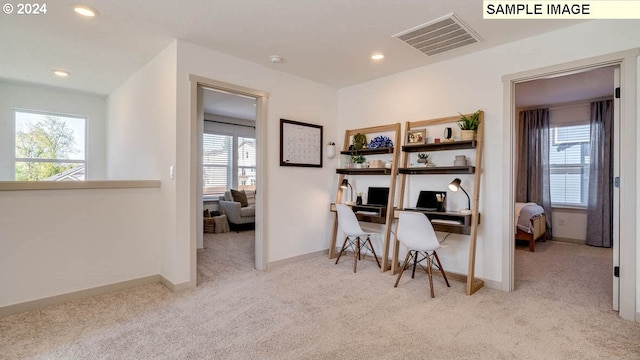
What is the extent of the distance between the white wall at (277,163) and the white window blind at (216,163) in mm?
3432

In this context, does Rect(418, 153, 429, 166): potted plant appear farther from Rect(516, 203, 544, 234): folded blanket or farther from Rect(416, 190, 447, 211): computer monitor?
Rect(516, 203, 544, 234): folded blanket

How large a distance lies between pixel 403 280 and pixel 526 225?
2.70 m

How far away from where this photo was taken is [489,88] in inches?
127

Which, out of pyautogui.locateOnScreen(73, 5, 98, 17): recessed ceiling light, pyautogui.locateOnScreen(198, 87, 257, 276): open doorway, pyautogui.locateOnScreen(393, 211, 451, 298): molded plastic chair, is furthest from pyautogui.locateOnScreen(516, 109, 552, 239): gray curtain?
pyautogui.locateOnScreen(73, 5, 98, 17): recessed ceiling light

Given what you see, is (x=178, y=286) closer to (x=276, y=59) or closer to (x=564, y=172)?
(x=276, y=59)

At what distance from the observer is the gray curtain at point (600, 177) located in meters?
5.04

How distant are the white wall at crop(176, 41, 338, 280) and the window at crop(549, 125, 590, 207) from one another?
416 cm

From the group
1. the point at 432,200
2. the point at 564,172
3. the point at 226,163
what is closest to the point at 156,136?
the point at 432,200

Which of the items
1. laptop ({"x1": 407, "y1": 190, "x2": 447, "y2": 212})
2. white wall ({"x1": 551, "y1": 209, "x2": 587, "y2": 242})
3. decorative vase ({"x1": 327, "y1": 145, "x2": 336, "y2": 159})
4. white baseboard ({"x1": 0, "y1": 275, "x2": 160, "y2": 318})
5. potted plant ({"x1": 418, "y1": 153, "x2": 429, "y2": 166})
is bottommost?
white baseboard ({"x1": 0, "y1": 275, "x2": 160, "y2": 318})

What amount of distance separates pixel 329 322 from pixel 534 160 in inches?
207

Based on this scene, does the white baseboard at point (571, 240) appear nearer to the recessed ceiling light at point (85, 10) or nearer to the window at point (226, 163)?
the window at point (226, 163)

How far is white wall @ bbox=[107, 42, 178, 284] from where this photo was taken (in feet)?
10.2

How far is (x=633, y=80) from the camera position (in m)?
2.46

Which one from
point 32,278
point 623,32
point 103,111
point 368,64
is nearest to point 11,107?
point 103,111
